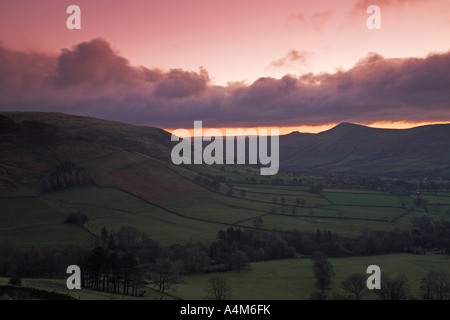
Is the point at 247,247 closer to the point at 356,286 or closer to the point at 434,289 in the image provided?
the point at 356,286

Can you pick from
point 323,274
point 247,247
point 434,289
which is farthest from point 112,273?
point 434,289

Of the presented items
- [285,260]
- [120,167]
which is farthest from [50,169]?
[285,260]

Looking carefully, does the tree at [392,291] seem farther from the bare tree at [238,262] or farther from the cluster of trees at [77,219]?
the cluster of trees at [77,219]

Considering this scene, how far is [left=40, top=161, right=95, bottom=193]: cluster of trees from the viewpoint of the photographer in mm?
136538

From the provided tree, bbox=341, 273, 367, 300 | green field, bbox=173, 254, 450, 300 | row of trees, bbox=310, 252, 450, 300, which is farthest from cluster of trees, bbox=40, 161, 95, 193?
tree, bbox=341, 273, 367, 300

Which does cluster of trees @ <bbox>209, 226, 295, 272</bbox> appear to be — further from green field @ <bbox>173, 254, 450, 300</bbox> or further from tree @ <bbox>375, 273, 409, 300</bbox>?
tree @ <bbox>375, 273, 409, 300</bbox>

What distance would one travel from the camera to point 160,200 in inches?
5581

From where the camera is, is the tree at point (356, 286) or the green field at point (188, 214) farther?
the green field at point (188, 214)

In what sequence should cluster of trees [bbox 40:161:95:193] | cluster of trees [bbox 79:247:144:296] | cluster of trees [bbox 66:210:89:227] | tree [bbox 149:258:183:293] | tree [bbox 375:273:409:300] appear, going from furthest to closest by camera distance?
1. cluster of trees [bbox 40:161:95:193]
2. cluster of trees [bbox 66:210:89:227]
3. tree [bbox 149:258:183:293]
4. tree [bbox 375:273:409:300]
5. cluster of trees [bbox 79:247:144:296]

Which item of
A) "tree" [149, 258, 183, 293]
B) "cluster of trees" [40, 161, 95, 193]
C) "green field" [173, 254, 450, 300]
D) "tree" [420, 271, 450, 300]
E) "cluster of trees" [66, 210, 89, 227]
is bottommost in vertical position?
"green field" [173, 254, 450, 300]

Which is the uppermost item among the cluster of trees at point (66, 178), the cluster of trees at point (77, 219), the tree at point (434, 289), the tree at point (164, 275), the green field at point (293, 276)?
the cluster of trees at point (66, 178)

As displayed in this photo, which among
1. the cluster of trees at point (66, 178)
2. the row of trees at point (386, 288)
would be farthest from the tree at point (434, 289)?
the cluster of trees at point (66, 178)

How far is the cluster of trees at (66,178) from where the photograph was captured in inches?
5375
